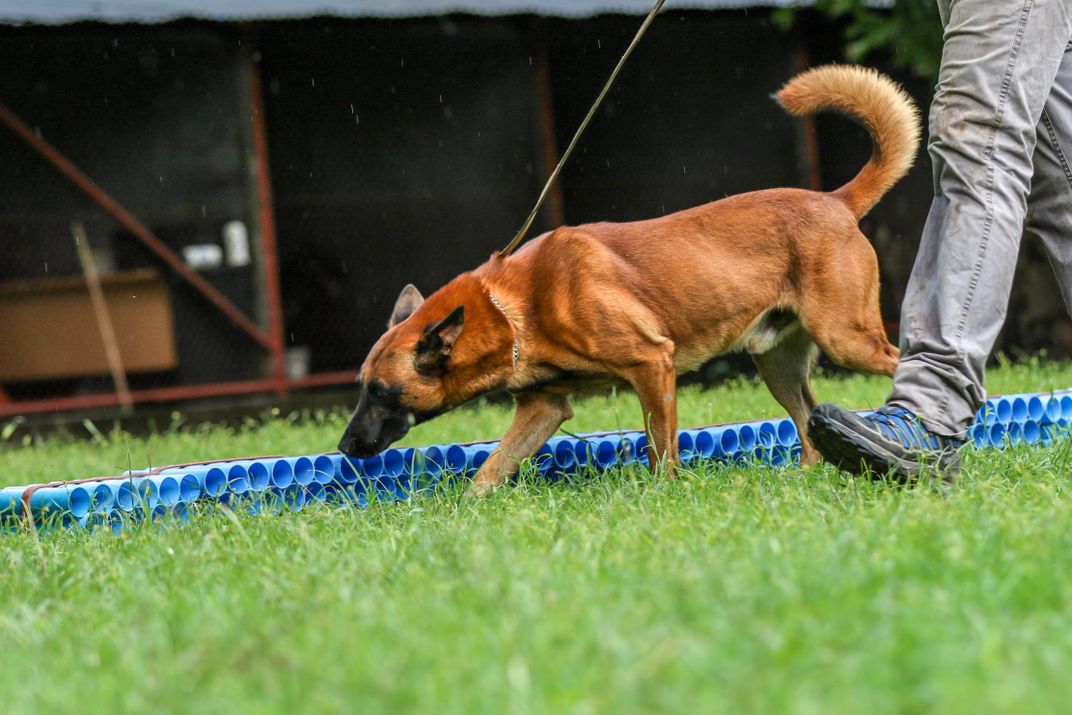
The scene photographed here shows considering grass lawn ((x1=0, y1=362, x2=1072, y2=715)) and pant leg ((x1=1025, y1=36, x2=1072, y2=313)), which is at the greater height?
pant leg ((x1=1025, y1=36, x2=1072, y2=313))

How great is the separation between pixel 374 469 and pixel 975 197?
2245 millimetres

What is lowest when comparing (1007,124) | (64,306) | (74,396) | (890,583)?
(74,396)

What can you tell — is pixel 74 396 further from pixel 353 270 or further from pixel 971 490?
pixel 971 490

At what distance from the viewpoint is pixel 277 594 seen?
7.97ft

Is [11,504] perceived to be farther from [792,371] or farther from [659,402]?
[792,371]

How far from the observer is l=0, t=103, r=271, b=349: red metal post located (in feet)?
31.5

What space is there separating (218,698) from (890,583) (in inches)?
41.9

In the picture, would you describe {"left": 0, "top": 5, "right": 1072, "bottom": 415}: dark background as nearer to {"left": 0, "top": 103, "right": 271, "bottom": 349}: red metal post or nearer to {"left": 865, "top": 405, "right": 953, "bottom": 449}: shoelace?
{"left": 0, "top": 103, "right": 271, "bottom": 349}: red metal post

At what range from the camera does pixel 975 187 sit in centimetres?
348

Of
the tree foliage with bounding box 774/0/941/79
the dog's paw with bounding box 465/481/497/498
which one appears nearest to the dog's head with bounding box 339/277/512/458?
the dog's paw with bounding box 465/481/497/498

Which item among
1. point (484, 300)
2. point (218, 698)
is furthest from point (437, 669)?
point (484, 300)

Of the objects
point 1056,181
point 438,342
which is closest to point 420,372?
point 438,342

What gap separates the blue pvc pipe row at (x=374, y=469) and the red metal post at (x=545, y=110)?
17.5 feet

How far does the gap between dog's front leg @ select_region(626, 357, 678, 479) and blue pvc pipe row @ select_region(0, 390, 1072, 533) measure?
0.55 ft
